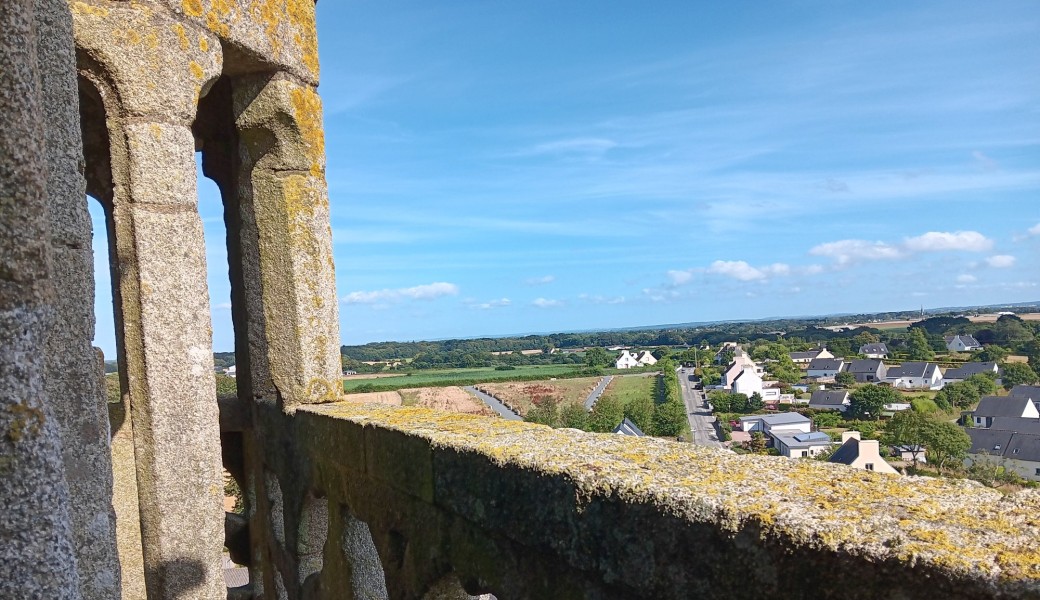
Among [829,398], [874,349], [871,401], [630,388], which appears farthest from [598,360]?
[871,401]

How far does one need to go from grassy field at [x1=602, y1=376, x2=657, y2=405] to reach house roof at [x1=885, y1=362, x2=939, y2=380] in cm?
2660

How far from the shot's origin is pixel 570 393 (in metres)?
74.8

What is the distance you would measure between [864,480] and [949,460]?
50.9 meters

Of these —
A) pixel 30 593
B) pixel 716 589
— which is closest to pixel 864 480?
pixel 716 589

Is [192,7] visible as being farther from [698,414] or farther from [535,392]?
[698,414]

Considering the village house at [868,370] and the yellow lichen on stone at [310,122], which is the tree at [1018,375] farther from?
the yellow lichen on stone at [310,122]

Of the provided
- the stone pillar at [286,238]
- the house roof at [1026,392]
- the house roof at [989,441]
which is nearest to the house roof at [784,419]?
the house roof at [989,441]

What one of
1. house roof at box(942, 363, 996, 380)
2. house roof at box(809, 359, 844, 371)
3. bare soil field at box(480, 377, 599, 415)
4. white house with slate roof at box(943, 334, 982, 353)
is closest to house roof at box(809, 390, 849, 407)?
house roof at box(942, 363, 996, 380)

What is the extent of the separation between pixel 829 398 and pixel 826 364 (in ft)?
95.0

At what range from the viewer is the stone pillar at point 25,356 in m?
0.96

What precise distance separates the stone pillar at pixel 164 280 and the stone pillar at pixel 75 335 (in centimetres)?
222

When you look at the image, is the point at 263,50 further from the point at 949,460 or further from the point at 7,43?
the point at 949,460

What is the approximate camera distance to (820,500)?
1.59 metres

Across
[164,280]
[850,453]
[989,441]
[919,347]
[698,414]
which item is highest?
[164,280]
